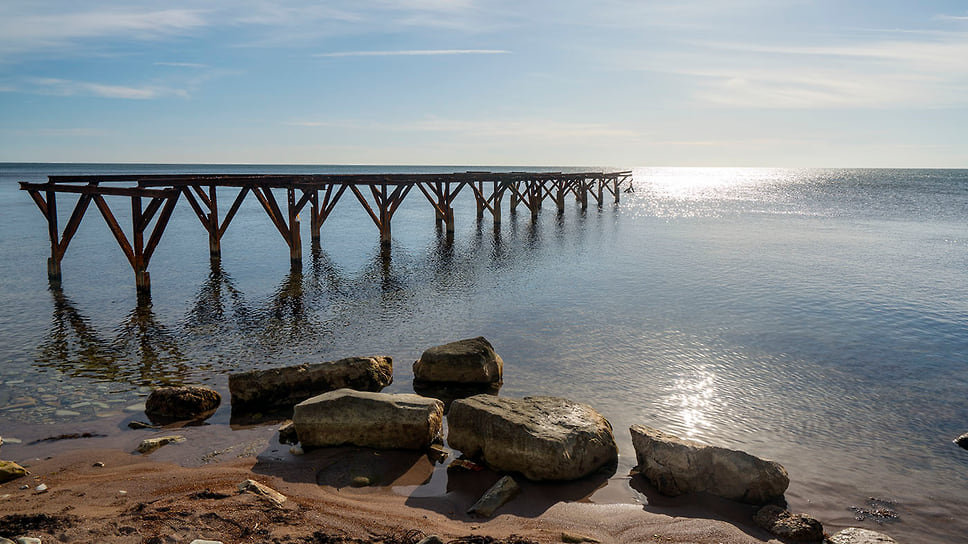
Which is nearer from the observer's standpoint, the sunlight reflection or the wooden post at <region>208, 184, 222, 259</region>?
the sunlight reflection

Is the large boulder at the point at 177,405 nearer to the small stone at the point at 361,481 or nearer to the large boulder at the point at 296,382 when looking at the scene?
the large boulder at the point at 296,382

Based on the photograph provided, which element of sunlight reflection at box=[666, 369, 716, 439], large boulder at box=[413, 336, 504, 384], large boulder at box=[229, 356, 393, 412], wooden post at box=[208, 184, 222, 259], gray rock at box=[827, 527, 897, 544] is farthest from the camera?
wooden post at box=[208, 184, 222, 259]

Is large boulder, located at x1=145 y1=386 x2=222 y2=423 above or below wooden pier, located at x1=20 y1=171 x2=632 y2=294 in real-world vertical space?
below

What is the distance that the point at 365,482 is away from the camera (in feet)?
21.2

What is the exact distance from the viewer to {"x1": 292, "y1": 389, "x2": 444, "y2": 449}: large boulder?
7152 millimetres

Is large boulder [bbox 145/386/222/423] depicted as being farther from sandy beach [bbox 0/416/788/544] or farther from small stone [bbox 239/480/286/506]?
small stone [bbox 239/480/286/506]

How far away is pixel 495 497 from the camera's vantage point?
602 cm

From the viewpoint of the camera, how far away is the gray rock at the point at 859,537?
5.52m

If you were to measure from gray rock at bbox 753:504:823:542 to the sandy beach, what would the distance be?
0.12 metres

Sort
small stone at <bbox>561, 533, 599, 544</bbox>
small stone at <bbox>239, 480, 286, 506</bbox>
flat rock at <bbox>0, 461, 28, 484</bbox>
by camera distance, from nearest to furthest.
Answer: small stone at <bbox>561, 533, 599, 544</bbox>
small stone at <bbox>239, 480, 286, 506</bbox>
flat rock at <bbox>0, 461, 28, 484</bbox>

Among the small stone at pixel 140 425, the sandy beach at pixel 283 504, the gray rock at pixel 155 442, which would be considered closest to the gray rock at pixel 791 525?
the sandy beach at pixel 283 504

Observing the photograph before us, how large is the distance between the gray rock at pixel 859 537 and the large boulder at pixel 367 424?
4305mm

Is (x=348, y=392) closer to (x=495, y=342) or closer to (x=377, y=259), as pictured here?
(x=495, y=342)

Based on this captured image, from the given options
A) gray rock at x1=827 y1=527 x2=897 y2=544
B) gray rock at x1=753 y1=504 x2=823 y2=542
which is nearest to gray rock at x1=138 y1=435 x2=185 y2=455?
gray rock at x1=753 y1=504 x2=823 y2=542
